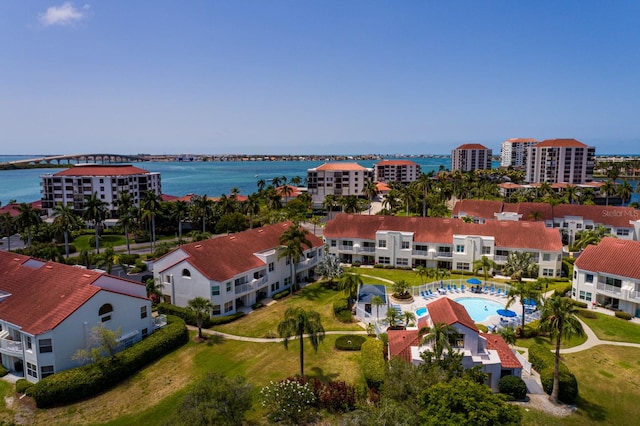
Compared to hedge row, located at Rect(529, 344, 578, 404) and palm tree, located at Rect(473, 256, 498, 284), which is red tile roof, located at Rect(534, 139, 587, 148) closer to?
palm tree, located at Rect(473, 256, 498, 284)

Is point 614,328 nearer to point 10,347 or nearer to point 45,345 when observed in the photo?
point 45,345

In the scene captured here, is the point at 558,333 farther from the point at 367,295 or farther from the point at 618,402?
the point at 367,295

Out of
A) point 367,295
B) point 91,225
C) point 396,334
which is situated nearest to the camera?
point 396,334

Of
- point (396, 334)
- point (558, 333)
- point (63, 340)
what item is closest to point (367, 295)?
point (396, 334)

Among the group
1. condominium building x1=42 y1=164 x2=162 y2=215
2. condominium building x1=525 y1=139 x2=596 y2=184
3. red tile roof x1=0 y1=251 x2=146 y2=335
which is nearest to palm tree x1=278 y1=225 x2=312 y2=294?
red tile roof x1=0 y1=251 x2=146 y2=335

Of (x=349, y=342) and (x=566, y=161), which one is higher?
(x=566, y=161)

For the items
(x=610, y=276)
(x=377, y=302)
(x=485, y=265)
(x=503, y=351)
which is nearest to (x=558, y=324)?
(x=503, y=351)

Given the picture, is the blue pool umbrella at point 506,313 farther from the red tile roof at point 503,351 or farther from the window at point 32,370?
the window at point 32,370
